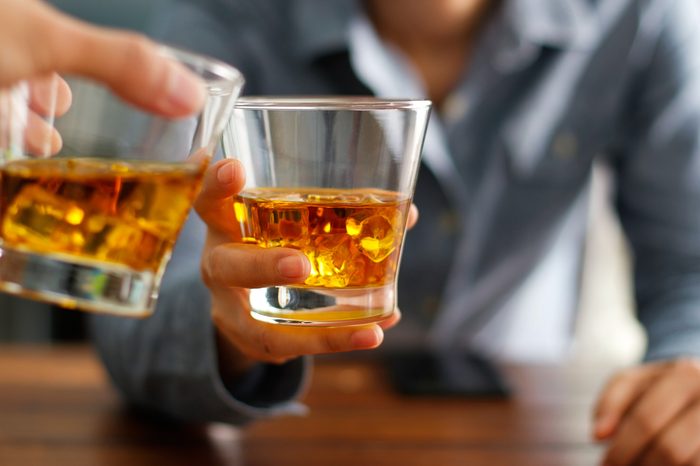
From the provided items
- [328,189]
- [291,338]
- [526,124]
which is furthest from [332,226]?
[526,124]

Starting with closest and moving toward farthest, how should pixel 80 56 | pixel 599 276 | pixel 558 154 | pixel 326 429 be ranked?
pixel 80 56, pixel 326 429, pixel 558 154, pixel 599 276

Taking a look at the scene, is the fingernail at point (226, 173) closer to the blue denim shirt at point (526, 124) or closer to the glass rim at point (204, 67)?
the glass rim at point (204, 67)

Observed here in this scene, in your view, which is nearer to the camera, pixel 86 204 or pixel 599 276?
pixel 86 204

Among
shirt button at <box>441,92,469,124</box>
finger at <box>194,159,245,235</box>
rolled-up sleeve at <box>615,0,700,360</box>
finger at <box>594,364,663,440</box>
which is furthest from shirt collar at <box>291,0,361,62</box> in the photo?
finger at <box>194,159,245,235</box>

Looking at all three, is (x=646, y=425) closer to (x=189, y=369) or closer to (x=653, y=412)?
(x=653, y=412)

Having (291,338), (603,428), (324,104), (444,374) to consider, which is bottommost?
(444,374)

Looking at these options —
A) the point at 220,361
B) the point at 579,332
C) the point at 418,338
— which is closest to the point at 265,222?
the point at 220,361
